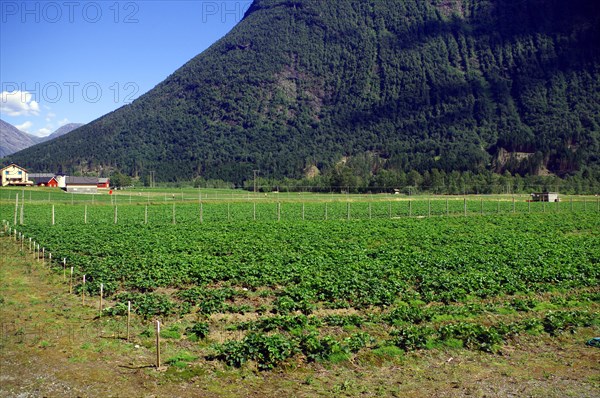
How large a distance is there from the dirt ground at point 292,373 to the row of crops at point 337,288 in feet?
1.70

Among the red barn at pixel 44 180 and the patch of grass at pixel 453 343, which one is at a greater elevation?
the red barn at pixel 44 180

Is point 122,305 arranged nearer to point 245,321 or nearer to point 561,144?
point 245,321

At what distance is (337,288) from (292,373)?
6.29 m

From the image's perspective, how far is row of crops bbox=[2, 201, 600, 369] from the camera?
12.6 metres

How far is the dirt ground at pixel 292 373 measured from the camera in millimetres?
9898

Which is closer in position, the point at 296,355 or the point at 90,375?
the point at 90,375

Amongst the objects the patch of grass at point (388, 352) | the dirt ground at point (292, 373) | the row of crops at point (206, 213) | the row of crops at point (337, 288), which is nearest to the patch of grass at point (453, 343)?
the row of crops at point (337, 288)

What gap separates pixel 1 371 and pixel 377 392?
7.83 meters

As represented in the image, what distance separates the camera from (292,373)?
1079cm

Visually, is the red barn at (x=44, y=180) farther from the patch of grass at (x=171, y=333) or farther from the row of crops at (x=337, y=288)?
the patch of grass at (x=171, y=333)

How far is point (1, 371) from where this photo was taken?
10.5m

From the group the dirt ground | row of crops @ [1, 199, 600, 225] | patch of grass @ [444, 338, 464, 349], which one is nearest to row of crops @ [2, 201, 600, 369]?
patch of grass @ [444, 338, 464, 349]

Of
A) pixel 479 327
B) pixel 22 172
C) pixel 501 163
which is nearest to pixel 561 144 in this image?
pixel 501 163

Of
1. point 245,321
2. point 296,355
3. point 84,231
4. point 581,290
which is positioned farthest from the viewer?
point 84,231
